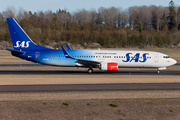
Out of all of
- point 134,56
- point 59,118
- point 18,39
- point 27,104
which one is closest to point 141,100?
point 59,118

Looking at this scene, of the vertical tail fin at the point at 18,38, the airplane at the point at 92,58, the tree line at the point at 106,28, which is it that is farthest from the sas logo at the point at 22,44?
the tree line at the point at 106,28

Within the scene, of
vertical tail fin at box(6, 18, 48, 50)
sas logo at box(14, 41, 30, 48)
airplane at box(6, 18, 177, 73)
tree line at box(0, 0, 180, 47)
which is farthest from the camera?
tree line at box(0, 0, 180, 47)

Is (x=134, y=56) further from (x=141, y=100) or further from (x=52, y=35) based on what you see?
(x=52, y=35)

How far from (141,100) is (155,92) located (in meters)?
3.89

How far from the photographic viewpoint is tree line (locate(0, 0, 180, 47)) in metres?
123

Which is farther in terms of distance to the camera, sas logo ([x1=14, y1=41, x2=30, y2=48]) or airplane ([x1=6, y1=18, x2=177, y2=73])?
sas logo ([x1=14, y1=41, x2=30, y2=48])

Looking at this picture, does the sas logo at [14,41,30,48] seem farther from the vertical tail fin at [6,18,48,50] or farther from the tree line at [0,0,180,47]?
the tree line at [0,0,180,47]

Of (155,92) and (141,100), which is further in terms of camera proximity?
(155,92)

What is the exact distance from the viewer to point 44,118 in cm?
1503

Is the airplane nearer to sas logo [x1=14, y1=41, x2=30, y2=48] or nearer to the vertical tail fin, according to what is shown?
the vertical tail fin

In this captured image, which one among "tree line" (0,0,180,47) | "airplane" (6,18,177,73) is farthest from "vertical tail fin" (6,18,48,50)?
"tree line" (0,0,180,47)

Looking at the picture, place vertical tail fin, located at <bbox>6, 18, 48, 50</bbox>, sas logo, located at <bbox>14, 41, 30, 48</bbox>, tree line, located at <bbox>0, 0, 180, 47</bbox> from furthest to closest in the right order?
1. tree line, located at <bbox>0, 0, 180, 47</bbox>
2. sas logo, located at <bbox>14, 41, 30, 48</bbox>
3. vertical tail fin, located at <bbox>6, 18, 48, 50</bbox>

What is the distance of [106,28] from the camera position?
14750 cm

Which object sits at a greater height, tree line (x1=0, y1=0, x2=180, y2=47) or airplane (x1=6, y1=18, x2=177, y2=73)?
tree line (x1=0, y1=0, x2=180, y2=47)
